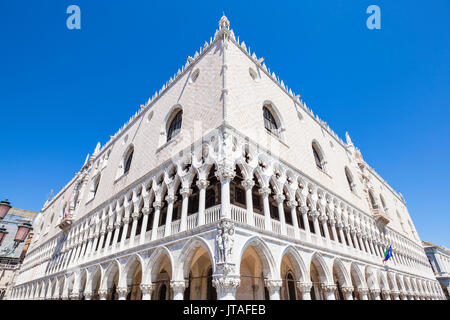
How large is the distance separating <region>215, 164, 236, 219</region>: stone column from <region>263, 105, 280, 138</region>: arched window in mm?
6606

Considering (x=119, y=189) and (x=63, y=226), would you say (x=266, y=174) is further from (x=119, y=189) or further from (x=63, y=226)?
(x=63, y=226)

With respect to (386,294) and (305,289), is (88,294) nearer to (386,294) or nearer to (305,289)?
(305,289)

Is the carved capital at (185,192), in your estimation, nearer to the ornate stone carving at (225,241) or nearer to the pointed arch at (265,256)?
the ornate stone carving at (225,241)

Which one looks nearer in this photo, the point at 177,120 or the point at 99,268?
the point at 99,268

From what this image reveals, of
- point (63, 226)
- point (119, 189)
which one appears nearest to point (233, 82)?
point (119, 189)

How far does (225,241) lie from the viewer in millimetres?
8641

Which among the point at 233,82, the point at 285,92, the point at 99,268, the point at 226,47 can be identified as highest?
the point at 285,92

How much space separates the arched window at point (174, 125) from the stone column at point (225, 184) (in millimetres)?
6882

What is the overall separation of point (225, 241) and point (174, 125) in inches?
407

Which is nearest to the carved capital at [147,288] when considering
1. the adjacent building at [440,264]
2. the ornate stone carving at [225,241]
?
the ornate stone carving at [225,241]

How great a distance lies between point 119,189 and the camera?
18.0 m

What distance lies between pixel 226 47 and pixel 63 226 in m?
22.6

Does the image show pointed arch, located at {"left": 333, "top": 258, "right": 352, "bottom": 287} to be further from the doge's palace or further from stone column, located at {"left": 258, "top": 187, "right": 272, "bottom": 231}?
stone column, located at {"left": 258, "top": 187, "right": 272, "bottom": 231}

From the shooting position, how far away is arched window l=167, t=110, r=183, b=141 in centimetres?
1630
